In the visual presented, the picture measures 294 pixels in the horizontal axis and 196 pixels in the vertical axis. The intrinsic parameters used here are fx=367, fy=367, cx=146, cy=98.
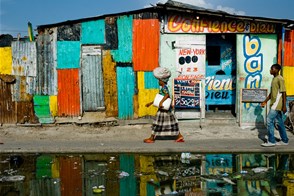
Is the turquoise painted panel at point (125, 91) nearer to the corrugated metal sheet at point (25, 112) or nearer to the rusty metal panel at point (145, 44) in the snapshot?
the rusty metal panel at point (145, 44)

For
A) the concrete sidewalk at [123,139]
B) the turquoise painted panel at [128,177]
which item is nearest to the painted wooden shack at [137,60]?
the concrete sidewalk at [123,139]

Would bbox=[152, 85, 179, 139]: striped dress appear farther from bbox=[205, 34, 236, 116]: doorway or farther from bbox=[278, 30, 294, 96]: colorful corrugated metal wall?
bbox=[278, 30, 294, 96]: colorful corrugated metal wall

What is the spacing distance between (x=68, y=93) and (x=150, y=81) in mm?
→ 2639

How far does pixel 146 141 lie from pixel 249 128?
3.61 m

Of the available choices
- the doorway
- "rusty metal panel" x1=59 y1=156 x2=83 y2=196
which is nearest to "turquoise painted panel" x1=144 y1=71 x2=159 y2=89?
the doorway

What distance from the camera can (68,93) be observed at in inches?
460

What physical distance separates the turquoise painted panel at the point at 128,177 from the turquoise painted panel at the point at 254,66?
4.73 metres

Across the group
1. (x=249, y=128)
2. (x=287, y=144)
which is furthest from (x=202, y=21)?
(x=287, y=144)

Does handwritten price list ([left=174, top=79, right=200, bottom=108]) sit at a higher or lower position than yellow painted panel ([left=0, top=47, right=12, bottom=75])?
lower

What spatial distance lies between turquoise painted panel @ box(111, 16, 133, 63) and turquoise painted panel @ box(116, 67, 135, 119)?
0.35 meters

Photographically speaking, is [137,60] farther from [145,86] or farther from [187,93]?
[187,93]

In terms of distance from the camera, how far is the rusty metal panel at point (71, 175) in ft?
20.0

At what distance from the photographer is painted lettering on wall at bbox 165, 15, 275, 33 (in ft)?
37.6

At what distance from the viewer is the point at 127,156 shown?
339 inches
